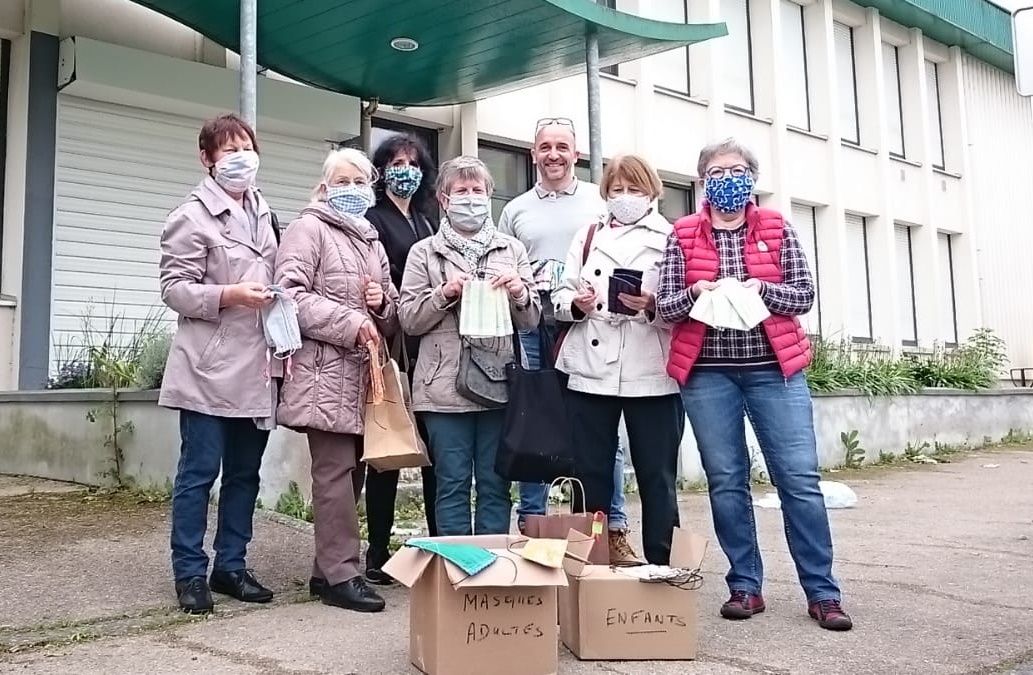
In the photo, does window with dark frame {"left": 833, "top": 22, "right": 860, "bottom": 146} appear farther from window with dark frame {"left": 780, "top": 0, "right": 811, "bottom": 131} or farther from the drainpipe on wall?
the drainpipe on wall

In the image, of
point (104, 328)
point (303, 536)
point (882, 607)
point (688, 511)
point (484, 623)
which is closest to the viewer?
point (484, 623)

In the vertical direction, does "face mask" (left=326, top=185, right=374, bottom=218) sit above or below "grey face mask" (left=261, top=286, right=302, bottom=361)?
above

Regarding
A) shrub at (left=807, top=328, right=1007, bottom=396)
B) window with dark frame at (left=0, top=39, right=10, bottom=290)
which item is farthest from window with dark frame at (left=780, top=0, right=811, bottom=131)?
window with dark frame at (left=0, top=39, right=10, bottom=290)

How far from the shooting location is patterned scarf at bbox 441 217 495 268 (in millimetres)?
4176

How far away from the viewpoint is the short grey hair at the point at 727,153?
4031 mm

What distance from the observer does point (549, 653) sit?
3.11 metres

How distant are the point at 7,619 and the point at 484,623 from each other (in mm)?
2092

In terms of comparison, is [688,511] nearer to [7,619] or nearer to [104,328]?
[7,619]

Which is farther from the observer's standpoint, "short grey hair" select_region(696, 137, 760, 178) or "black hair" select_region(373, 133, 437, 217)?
"black hair" select_region(373, 133, 437, 217)

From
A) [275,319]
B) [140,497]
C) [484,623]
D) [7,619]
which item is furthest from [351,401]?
[140,497]

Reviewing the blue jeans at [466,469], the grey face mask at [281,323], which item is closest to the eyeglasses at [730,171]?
the blue jeans at [466,469]

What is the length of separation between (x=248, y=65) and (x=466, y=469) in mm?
4009

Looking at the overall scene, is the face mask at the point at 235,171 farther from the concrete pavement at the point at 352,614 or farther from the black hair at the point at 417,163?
the concrete pavement at the point at 352,614

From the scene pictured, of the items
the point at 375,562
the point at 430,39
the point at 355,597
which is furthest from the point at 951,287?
the point at 355,597
